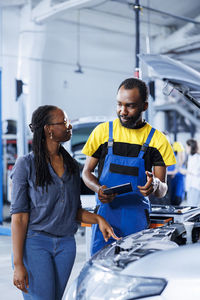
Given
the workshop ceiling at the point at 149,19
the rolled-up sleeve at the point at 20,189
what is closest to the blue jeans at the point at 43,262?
the rolled-up sleeve at the point at 20,189

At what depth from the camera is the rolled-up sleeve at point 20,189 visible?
69.7 inches

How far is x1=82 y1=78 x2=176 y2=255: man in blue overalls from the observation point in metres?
2.14

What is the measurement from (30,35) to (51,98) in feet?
6.32

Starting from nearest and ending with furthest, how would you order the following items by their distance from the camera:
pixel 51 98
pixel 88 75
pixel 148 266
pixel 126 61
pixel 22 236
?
pixel 148 266, pixel 22 236, pixel 51 98, pixel 88 75, pixel 126 61

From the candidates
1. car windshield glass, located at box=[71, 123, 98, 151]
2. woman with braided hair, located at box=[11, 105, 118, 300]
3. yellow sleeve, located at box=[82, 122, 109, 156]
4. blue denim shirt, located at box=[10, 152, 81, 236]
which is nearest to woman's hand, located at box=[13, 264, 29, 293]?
woman with braided hair, located at box=[11, 105, 118, 300]

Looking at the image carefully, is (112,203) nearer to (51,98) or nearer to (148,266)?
(148,266)

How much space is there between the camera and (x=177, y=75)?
6.28 feet

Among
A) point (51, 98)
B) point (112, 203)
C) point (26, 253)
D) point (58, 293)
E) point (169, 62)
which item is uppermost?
point (51, 98)

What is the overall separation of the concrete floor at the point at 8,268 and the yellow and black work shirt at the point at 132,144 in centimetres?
196

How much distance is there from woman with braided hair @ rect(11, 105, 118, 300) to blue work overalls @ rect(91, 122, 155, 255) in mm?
301

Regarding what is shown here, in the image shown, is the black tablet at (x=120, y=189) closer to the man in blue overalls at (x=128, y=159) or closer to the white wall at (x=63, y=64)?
the man in blue overalls at (x=128, y=159)

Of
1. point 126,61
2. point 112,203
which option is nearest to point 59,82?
point 126,61

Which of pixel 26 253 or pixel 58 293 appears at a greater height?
pixel 26 253

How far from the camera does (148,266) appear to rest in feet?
4.79
